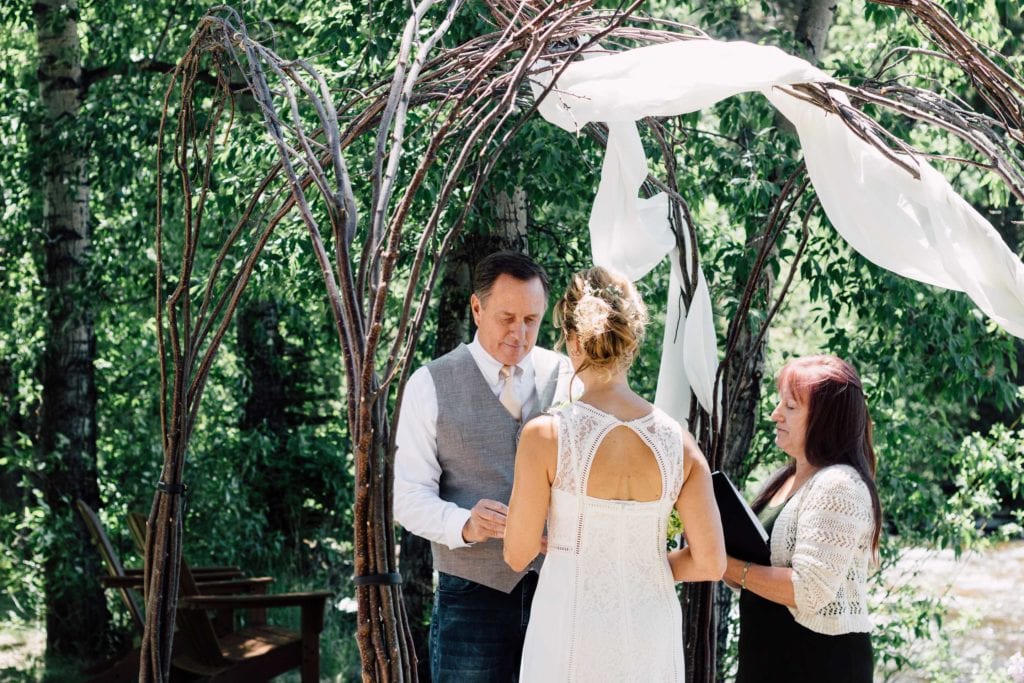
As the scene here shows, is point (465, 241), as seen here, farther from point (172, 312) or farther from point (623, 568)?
point (623, 568)

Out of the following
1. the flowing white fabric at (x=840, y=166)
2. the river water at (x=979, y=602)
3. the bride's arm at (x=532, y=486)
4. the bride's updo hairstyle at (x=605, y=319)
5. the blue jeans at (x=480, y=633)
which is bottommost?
the river water at (x=979, y=602)

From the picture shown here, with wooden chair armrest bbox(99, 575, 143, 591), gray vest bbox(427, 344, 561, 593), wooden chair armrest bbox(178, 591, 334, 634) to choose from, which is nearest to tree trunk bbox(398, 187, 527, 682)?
wooden chair armrest bbox(178, 591, 334, 634)

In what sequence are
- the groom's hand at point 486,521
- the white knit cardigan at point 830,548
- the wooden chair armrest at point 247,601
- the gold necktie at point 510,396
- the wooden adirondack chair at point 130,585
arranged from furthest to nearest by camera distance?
the wooden adirondack chair at point 130,585
the wooden chair armrest at point 247,601
the gold necktie at point 510,396
the groom's hand at point 486,521
the white knit cardigan at point 830,548

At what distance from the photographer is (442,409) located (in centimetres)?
329

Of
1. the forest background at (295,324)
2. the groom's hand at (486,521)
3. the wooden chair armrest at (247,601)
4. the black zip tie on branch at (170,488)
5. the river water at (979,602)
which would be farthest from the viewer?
the river water at (979,602)

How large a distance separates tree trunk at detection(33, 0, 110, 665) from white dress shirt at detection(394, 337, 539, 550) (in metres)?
3.46

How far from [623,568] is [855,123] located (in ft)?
4.06

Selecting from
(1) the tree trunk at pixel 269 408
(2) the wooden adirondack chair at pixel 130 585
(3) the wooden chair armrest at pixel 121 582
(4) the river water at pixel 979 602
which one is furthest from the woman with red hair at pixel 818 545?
(1) the tree trunk at pixel 269 408

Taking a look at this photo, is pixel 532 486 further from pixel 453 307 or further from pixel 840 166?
pixel 453 307

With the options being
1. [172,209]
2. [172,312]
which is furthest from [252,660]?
[172,209]

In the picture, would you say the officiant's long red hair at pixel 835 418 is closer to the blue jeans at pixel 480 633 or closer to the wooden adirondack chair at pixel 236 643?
the blue jeans at pixel 480 633

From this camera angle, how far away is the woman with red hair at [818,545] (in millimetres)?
2807

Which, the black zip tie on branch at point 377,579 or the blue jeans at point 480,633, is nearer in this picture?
the black zip tie on branch at point 377,579

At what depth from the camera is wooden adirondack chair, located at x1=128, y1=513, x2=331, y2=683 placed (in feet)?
15.6
